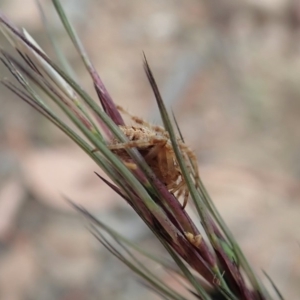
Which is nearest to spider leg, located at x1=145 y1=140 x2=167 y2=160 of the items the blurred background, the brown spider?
the brown spider

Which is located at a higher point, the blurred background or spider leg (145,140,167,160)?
the blurred background

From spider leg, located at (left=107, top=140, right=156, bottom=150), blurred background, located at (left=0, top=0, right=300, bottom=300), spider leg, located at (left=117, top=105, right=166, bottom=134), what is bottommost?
spider leg, located at (left=107, top=140, right=156, bottom=150)

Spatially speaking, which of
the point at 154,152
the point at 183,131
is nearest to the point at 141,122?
the point at 154,152

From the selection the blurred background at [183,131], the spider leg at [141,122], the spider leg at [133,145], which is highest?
the blurred background at [183,131]

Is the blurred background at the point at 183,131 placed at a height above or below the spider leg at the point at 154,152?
above

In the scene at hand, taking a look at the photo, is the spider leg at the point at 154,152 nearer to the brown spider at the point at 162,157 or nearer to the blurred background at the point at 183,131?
the brown spider at the point at 162,157

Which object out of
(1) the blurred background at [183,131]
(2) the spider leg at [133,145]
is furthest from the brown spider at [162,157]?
(1) the blurred background at [183,131]

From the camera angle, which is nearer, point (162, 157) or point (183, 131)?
point (162, 157)

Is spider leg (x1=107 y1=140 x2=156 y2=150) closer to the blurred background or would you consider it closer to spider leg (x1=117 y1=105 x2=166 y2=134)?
spider leg (x1=117 y1=105 x2=166 y2=134)

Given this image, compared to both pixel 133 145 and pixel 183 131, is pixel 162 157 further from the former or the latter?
pixel 183 131
